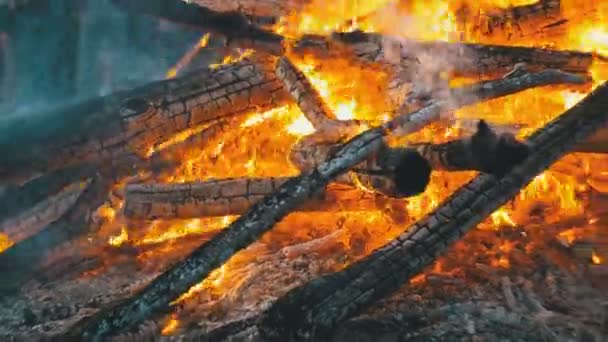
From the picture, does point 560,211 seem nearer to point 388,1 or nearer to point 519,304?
point 519,304

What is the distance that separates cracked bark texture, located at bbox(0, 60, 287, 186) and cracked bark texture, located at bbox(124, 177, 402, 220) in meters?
0.61

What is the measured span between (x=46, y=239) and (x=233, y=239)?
2242mm

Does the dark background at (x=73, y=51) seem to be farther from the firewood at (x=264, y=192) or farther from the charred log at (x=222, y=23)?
the firewood at (x=264, y=192)

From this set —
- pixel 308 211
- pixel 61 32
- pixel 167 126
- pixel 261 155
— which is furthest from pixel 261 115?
pixel 61 32

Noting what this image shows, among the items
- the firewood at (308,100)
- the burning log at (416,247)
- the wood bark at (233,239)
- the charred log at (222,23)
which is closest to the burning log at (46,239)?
the wood bark at (233,239)

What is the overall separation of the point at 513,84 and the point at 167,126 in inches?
124

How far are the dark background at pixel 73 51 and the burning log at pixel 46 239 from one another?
8.23ft

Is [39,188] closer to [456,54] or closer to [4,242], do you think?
[4,242]

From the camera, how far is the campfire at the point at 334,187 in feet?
14.4

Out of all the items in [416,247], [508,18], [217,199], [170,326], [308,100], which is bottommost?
[170,326]

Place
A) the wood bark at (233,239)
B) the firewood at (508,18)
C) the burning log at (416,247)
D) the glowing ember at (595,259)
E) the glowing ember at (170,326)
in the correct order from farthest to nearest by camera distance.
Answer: the firewood at (508,18) < the glowing ember at (595,259) < the glowing ember at (170,326) < the wood bark at (233,239) < the burning log at (416,247)

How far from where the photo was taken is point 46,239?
19.0 ft

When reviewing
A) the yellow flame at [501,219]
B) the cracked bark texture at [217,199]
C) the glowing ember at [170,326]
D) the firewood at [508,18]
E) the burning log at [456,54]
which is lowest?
the glowing ember at [170,326]

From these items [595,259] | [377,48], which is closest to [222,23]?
[377,48]
